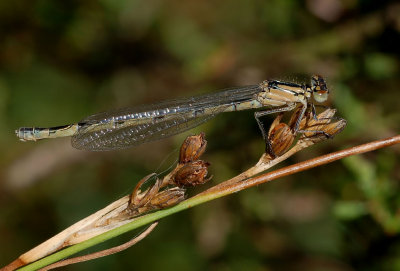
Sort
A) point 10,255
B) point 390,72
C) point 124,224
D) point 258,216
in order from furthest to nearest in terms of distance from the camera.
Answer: point 10,255 → point 258,216 → point 390,72 → point 124,224

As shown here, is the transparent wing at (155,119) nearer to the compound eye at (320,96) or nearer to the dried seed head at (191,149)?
the compound eye at (320,96)

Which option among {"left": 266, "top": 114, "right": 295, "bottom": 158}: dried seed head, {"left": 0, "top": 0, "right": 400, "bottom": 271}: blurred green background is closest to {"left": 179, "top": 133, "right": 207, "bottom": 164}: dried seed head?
{"left": 266, "top": 114, "right": 295, "bottom": 158}: dried seed head

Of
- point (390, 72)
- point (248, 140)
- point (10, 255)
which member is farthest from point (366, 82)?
point (10, 255)

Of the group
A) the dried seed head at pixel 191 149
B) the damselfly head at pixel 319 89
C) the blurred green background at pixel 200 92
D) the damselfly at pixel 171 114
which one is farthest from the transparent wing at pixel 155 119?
the dried seed head at pixel 191 149

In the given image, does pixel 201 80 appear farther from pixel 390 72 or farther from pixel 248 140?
pixel 390 72

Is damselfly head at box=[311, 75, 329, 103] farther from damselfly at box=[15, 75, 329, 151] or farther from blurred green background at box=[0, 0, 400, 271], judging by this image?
blurred green background at box=[0, 0, 400, 271]

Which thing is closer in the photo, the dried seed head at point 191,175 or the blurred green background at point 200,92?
the dried seed head at point 191,175

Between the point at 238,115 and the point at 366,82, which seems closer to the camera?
the point at 366,82
